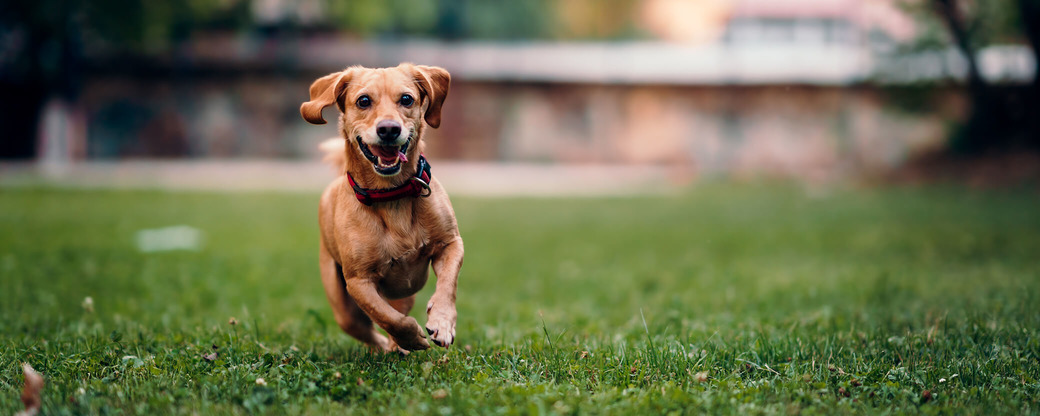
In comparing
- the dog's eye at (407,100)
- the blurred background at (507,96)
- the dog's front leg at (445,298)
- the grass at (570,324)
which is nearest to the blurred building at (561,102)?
the blurred background at (507,96)

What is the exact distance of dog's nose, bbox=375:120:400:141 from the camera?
3.16 metres

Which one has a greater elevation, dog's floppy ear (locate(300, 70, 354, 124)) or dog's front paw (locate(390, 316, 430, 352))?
dog's floppy ear (locate(300, 70, 354, 124))

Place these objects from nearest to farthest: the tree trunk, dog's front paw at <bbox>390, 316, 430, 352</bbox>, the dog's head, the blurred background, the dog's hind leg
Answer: the dog's head < dog's front paw at <bbox>390, 316, 430, 352</bbox> < the dog's hind leg < the tree trunk < the blurred background

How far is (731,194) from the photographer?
73.0 ft

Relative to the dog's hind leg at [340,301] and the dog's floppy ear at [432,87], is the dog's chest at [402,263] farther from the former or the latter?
the dog's floppy ear at [432,87]

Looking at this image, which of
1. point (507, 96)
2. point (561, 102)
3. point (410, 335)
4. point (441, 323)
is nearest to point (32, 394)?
point (410, 335)

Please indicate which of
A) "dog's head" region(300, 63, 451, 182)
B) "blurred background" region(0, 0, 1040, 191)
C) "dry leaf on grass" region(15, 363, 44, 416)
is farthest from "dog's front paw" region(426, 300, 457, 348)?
"blurred background" region(0, 0, 1040, 191)

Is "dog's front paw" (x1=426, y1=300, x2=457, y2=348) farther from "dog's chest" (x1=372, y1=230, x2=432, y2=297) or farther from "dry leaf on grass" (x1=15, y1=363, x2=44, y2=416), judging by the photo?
"dry leaf on grass" (x1=15, y1=363, x2=44, y2=416)

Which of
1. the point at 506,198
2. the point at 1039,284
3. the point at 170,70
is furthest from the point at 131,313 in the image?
the point at 170,70

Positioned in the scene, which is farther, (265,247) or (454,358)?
(265,247)

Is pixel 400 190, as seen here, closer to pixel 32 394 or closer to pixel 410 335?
pixel 410 335

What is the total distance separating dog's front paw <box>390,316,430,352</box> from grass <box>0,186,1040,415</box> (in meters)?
0.14

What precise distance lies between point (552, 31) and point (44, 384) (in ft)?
93.9

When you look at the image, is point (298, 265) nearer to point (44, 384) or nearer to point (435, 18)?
point (44, 384)
